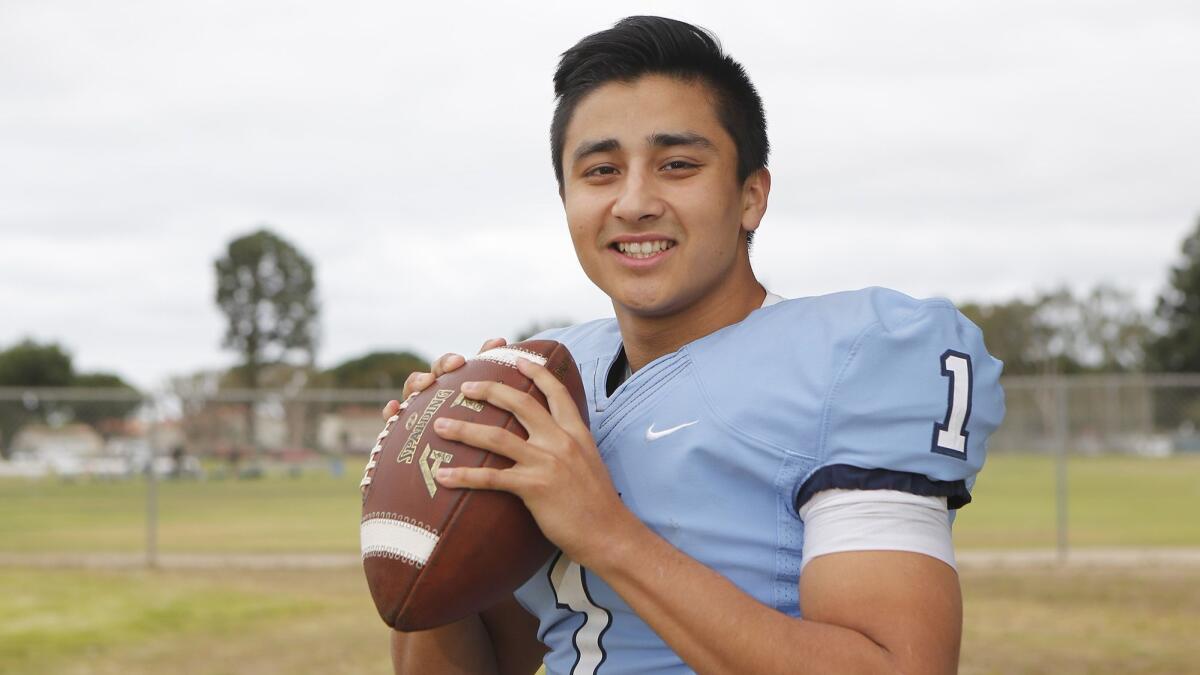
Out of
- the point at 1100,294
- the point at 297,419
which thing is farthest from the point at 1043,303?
the point at 297,419

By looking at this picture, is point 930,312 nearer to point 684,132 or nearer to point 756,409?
point 756,409

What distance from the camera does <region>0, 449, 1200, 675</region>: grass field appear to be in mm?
8039

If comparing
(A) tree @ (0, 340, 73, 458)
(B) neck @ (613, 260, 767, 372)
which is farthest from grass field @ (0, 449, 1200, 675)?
(A) tree @ (0, 340, 73, 458)

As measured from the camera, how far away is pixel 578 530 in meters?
1.77

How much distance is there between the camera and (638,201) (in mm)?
2020

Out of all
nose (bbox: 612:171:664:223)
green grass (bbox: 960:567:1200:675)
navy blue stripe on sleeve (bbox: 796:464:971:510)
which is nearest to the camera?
navy blue stripe on sleeve (bbox: 796:464:971:510)

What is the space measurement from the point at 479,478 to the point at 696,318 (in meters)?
0.54

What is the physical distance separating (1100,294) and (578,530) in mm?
88302

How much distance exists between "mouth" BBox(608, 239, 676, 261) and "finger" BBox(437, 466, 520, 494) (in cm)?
44

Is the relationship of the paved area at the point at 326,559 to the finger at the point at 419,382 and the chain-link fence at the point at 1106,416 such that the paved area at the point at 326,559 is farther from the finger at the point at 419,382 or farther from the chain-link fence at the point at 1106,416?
the finger at the point at 419,382

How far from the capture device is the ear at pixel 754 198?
2197mm

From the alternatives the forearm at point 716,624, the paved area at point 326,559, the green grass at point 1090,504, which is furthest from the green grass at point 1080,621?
the forearm at point 716,624

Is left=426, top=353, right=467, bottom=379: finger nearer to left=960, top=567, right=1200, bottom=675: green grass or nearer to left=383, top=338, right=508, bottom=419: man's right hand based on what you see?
left=383, top=338, right=508, bottom=419: man's right hand

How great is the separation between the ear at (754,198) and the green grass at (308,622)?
5.87 m
